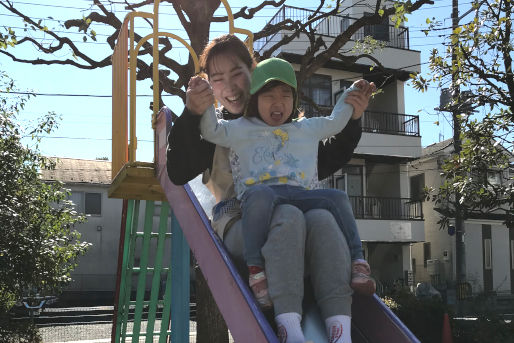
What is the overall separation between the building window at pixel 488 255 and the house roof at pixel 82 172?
53.1 feet

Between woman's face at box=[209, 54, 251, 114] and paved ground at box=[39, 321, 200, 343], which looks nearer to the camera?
woman's face at box=[209, 54, 251, 114]

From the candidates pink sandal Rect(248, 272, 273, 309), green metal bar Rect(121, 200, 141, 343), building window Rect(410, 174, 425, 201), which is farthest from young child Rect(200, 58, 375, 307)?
building window Rect(410, 174, 425, 201)

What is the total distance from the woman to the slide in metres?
0.06

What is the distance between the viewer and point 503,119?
6559 mm

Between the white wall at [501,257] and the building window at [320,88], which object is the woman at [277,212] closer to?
the building window at [320,88]

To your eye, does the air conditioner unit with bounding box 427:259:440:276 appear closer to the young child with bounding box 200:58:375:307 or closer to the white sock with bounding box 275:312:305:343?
the young child with bounding box 200:58:375:307

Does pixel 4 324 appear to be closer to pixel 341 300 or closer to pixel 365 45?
pixel 341 300

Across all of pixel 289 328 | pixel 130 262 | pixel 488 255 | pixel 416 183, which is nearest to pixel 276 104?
pixel 289 328

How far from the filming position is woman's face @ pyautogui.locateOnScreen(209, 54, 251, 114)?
2.67 metres

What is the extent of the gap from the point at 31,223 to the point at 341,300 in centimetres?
623

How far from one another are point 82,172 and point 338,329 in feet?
77.1

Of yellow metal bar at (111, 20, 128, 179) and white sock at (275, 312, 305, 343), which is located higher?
yellow metal bar at (111, 20, 128, 179)

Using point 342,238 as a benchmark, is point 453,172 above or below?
above

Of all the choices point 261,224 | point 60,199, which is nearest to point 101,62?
point 60,199
